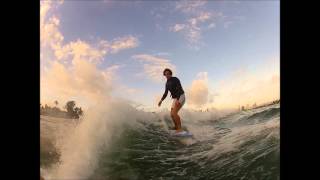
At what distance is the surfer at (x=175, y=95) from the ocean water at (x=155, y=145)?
8 centimetres

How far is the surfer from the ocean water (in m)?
0.08

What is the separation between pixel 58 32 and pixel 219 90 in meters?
1.82

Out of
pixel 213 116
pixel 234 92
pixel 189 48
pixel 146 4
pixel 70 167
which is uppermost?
pixel 146 4

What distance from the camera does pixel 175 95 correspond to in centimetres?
412

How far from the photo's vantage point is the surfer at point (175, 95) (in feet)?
13.5

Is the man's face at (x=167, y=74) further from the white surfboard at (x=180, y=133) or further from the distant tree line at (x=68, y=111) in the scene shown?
the distant tree line at (x=68, y=111)

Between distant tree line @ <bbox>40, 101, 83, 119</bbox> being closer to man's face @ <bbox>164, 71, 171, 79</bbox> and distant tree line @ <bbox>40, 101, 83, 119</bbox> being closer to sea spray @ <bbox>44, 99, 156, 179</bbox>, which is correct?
sea spray @ <bbox>44, 99, 156, 179</bbox>

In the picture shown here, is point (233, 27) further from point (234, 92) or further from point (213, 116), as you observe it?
point (213, 116)

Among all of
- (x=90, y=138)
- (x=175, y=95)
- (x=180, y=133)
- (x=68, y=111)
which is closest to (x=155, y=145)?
(x=180, y=133)

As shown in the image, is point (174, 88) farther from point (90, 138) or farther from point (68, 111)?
point (68, 111)

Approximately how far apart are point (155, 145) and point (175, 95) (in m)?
0.57
